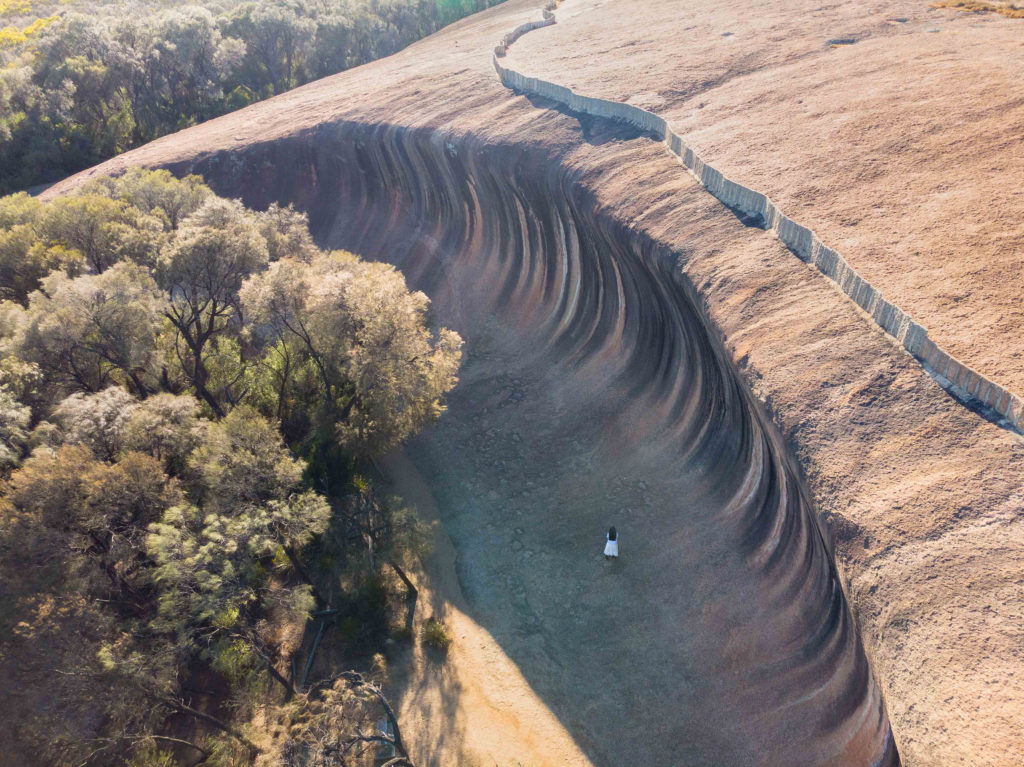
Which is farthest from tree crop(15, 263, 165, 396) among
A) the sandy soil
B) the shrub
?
the shrub

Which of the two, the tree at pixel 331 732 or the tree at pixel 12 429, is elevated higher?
the tree at pixel 12 429

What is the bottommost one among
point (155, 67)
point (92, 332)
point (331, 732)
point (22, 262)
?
point (331, 732)

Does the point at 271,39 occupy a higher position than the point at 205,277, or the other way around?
the point at 271,39

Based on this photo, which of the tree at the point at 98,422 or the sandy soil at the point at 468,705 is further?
the tree at the point at 98,422

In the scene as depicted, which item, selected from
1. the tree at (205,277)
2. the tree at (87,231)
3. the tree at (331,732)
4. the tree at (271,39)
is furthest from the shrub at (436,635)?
the tree at (271,39)

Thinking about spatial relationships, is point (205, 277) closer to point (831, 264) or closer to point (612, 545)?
point (612, 545)

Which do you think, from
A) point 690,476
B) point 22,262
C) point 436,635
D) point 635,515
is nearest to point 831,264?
point 690,476

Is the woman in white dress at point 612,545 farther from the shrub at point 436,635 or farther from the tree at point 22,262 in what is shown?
the tree at point 22,262
